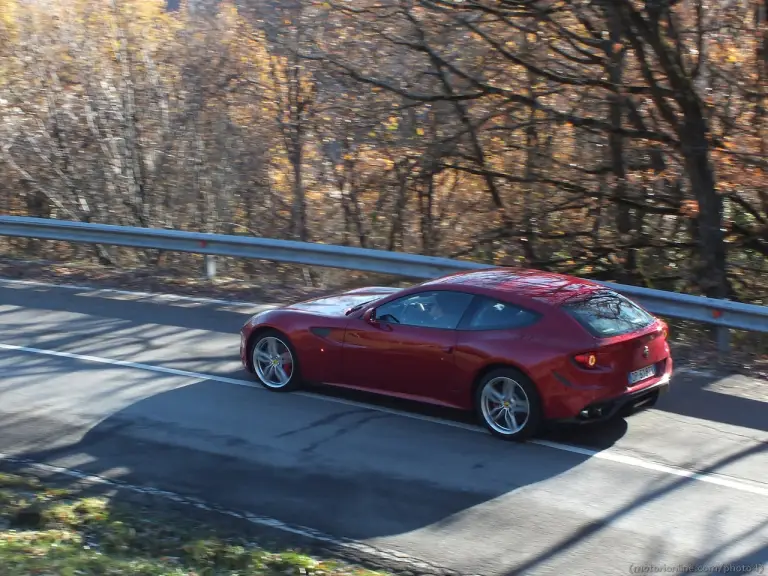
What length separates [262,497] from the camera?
6.76 meters

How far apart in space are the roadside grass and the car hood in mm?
3077

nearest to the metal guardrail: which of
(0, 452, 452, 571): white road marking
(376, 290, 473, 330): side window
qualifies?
(376, 290, 473, 330): side window

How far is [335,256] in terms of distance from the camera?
1309cm

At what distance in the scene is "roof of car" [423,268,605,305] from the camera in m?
7.86

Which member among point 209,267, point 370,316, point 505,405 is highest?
point 209,267

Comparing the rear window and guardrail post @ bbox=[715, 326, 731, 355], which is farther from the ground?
the rear window

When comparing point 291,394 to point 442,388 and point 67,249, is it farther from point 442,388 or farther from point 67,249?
point 67,249

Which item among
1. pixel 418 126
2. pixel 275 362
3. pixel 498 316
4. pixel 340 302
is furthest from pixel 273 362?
pixel 418 126

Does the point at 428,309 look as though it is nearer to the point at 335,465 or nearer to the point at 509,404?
the point at 509,404

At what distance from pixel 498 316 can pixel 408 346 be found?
0.86 meters

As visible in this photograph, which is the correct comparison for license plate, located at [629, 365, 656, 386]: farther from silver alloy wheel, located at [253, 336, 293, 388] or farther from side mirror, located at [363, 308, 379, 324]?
silver alloy wheel, located at [253, 336, 293, 388]

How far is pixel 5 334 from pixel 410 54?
8.30m

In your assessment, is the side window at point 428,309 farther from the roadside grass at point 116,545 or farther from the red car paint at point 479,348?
the roadside grass at point 116,545

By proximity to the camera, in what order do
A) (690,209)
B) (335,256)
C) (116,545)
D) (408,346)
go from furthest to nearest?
(690,209)
(335,256)
(408,346)
(116,545)
